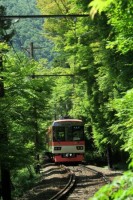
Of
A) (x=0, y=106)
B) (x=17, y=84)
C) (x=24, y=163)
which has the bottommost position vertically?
(x=24, y=163)

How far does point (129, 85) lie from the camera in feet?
60.1

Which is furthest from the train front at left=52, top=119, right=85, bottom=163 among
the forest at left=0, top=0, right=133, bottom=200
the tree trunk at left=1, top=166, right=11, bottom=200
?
the tree trunk at left=1, top=166, right=11, bottom=200

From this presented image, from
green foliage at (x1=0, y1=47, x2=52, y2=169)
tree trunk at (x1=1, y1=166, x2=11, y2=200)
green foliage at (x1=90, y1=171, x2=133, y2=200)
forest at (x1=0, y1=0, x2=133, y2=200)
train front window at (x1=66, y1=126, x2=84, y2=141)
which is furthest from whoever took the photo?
train front window at (x1=66, y1=126, x2=84, y2=141)

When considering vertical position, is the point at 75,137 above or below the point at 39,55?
below

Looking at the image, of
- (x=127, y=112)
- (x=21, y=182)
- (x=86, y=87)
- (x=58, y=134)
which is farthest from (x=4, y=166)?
(x=86, y=87)

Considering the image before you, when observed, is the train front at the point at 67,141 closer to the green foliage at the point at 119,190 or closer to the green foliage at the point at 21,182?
the green foliage at the point at 21,182

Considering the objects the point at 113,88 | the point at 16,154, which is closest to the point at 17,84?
the point at 16,154

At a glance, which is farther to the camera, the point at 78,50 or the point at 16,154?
the point at 78,50

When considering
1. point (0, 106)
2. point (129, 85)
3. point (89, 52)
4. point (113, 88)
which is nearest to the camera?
point (0, 106)

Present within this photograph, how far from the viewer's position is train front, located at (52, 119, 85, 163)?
101 feet

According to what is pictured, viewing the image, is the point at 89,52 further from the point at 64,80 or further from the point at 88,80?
the point at 64,80

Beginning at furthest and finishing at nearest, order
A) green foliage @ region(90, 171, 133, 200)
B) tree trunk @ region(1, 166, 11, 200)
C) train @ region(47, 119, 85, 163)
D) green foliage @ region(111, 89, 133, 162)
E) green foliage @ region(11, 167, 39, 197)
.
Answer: train @ region(47, 119, 85, 163) → green foliage @ region(11, 167, 39, 197) → tree trunk @ region(1, 166, 11, 200) → green foliage @ region(111, 89, 133, 162) → green foliage @ region(90, 171, 133, 200)

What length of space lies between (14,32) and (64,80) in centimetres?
1013

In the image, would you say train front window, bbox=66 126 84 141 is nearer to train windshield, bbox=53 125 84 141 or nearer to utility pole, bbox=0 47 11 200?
train windshield, bbox=53 125 84 141
